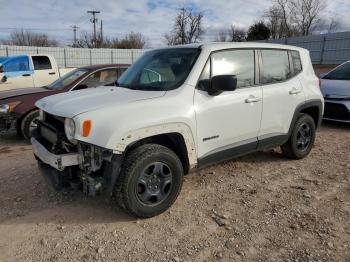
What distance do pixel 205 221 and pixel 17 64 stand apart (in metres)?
10.2

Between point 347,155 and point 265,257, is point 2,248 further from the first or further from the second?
point 347,155

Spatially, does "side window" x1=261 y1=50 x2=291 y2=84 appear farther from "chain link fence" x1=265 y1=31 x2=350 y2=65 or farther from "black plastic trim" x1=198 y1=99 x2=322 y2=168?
"chain link fence" x1=265 y1=31 x2=350 y2=65

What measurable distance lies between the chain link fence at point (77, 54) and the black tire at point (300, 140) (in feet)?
71.1

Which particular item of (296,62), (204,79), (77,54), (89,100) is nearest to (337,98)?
(296,62)

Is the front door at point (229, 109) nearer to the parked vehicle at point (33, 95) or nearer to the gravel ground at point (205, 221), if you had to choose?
the gravel ground at point (205, 221)

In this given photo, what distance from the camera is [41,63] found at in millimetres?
11805

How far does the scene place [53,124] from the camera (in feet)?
13.2

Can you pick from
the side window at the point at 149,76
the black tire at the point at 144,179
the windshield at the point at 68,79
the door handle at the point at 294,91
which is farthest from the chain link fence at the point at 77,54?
the black tire at the point at 144,179

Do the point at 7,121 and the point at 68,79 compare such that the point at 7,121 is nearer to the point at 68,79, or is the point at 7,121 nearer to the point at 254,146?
the point at 68,79

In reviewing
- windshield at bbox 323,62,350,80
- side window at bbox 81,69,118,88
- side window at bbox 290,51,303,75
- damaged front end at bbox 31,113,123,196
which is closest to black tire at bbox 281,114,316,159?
side window at bbox 290,51,303,75

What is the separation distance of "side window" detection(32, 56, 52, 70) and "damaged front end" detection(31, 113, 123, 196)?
28.2 ft

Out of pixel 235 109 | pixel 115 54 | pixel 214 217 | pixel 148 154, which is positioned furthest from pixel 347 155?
pixel 115 54

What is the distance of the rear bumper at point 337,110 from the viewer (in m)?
7.88

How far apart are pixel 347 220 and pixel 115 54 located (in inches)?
1152
